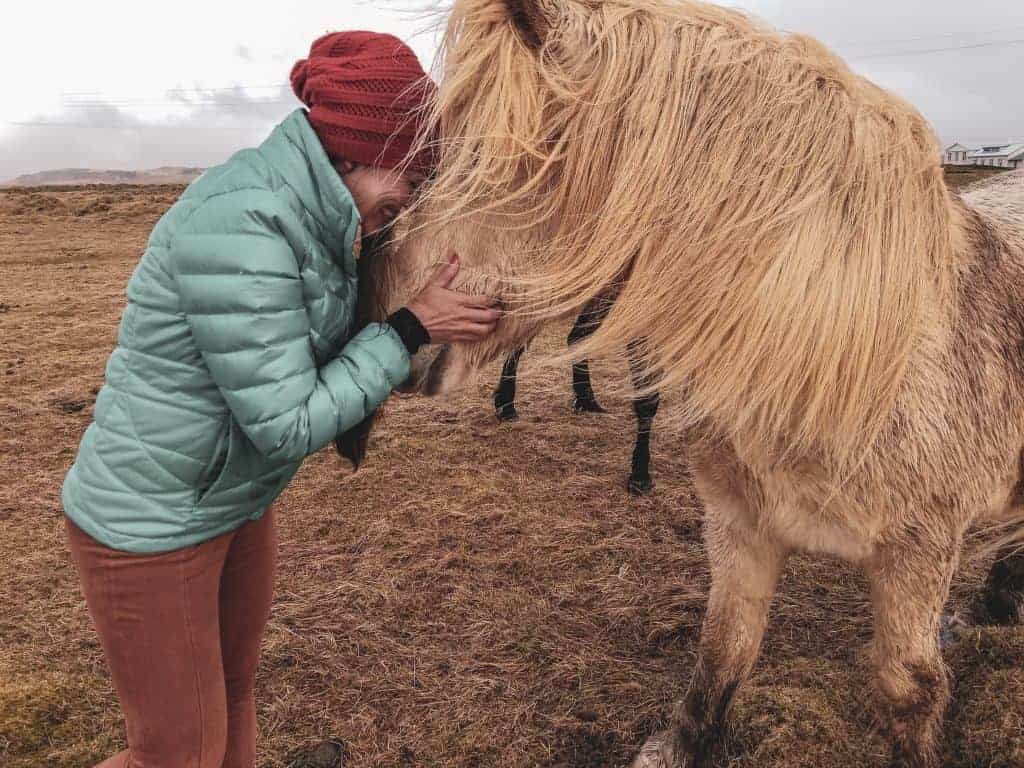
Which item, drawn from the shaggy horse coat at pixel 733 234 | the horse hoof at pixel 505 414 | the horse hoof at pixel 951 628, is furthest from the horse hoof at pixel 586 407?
the shaggy horse coat at pixel 733 234

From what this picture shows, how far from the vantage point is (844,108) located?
1.27 meters

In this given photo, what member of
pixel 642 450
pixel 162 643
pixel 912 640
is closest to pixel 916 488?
pixel 912 640

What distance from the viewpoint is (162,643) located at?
1296 millimetres

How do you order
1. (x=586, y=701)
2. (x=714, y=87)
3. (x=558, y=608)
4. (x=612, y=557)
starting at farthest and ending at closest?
1. (x=612, y=557)
2. (x=558, y=608)
3. (x=586, y=701)
4. (x=714, y=87)

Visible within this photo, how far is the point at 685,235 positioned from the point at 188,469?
100 centimetres

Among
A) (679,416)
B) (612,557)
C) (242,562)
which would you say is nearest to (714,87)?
(679,416)

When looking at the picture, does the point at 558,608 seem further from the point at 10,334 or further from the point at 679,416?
the point at 10,334

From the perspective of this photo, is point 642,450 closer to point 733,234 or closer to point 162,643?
point 733,234

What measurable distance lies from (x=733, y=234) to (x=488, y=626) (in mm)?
2152

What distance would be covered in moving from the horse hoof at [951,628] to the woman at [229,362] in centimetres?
244

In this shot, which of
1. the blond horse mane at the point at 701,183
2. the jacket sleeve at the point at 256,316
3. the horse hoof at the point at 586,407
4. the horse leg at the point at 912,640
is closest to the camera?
the jacket sleeve at the point at 256,316

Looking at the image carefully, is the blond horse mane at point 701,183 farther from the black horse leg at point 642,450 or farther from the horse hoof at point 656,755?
the black horse leg at point 642,450

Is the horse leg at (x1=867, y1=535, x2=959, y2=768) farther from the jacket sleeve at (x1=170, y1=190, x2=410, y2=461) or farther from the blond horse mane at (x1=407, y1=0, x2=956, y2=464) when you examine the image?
the jacket sleeve at (x1=170, y1=190, x2=410, y2=461)

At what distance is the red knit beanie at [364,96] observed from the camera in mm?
1170
